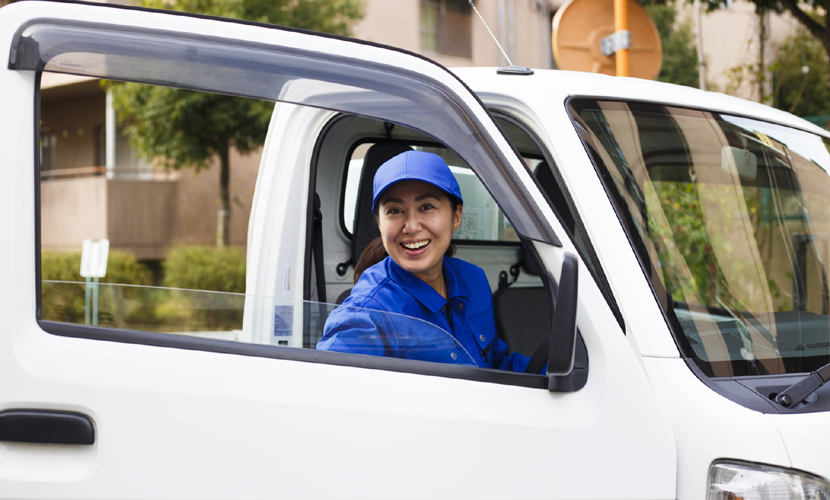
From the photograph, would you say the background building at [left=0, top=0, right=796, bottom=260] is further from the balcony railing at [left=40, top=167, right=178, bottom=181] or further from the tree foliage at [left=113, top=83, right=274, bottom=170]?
the tree foliage at [left=113, top=83, right=274, bottom=170]

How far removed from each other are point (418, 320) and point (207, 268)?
10.1 meters

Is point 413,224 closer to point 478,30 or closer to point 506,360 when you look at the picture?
point 506,360

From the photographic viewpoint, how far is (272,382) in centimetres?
128

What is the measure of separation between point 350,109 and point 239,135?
1007 centimetres

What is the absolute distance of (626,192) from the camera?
1.75 meters

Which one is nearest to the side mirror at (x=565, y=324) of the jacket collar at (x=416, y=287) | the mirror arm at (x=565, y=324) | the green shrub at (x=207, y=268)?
the mirror arm at (x=565, y=324)

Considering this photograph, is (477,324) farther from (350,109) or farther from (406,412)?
(350,109)

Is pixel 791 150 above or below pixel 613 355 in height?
above

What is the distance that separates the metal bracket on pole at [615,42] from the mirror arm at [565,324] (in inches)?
105

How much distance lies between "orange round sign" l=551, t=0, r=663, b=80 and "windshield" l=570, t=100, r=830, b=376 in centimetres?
94

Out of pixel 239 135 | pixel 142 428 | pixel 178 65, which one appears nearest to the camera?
pixel 142 428

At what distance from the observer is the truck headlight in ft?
4.49

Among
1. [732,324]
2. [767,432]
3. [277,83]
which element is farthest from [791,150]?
[277,83]

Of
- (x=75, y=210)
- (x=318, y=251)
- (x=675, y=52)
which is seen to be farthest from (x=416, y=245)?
(x=675, y=52)
